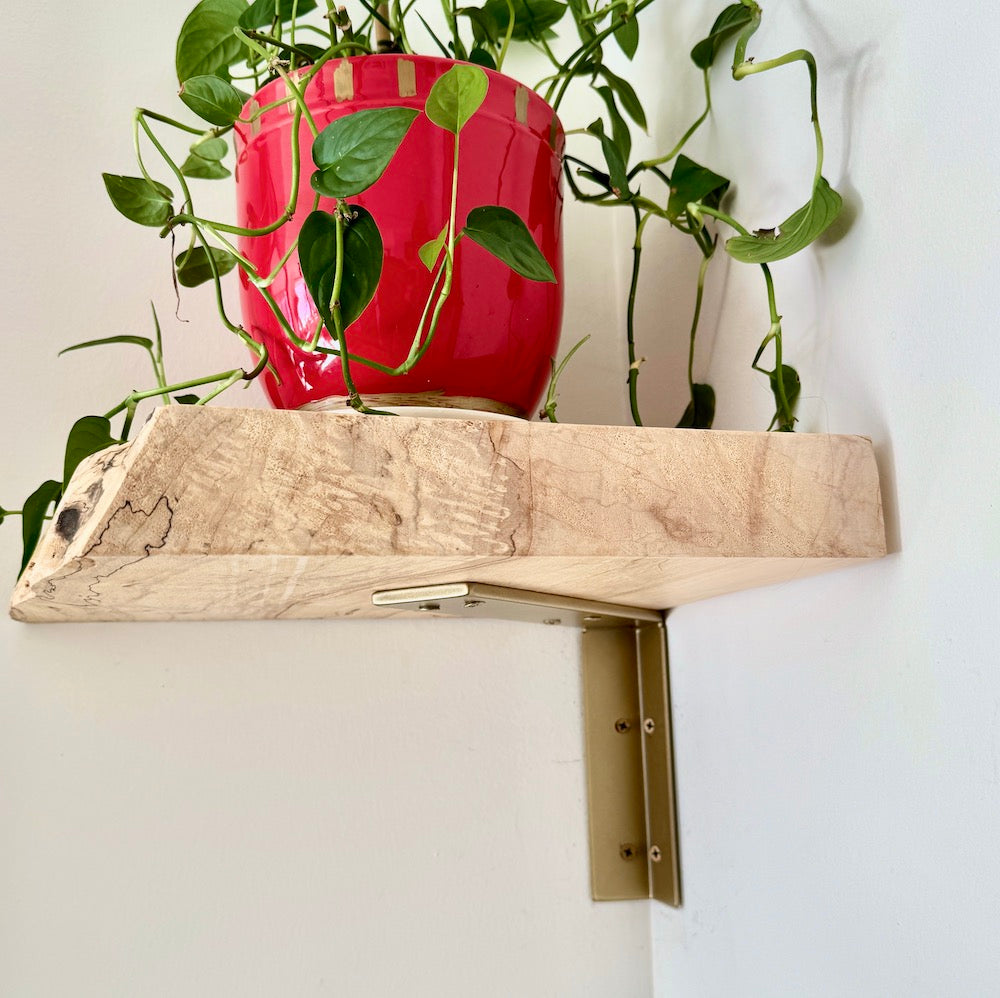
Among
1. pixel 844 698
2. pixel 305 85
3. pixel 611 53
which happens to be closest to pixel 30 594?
pixel 305 85

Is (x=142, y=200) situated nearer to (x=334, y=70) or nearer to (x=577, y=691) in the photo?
(x=334, y=70)

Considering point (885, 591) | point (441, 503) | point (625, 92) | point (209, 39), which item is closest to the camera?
point (441, 503)

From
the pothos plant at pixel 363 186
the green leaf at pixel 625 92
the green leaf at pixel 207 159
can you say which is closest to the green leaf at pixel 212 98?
the pothos plant at pixel 363 186

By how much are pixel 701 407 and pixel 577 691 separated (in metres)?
0.28

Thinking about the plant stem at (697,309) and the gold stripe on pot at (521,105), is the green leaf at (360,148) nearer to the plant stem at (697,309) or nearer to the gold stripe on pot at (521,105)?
the gold stripe on pot at (521,105)

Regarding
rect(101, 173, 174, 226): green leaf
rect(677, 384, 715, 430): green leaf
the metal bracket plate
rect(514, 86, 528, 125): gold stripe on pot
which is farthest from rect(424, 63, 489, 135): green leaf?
the metal bracket plate

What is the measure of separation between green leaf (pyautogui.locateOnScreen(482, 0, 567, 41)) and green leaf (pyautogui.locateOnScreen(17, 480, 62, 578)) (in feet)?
1.61

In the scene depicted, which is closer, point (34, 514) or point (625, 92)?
point (34, 514)

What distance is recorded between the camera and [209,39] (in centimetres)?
70

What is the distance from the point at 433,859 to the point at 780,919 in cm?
29

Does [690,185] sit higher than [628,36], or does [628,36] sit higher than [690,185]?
[628,36]

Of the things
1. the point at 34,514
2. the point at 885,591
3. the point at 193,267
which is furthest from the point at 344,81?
the point at 885,591

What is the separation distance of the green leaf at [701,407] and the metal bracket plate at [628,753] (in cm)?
16

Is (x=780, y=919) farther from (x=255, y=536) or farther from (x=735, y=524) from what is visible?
(x=255, y=536)
